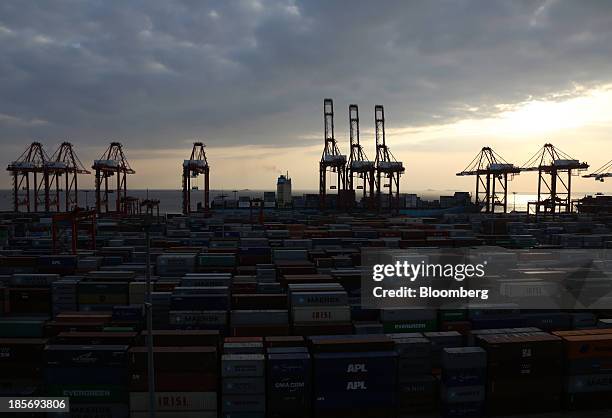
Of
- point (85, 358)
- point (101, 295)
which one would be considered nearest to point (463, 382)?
point (85, 358)

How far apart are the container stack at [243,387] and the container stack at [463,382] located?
6718mm

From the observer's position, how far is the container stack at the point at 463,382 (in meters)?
17.0

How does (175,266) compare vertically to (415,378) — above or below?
above

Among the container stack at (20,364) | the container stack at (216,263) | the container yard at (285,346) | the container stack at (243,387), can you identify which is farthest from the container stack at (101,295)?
the container stack at (243,387)

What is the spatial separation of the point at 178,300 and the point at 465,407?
1284 cm

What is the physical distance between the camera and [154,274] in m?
33.3

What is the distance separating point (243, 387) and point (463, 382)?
810 cm

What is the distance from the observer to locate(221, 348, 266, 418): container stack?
16.2 m

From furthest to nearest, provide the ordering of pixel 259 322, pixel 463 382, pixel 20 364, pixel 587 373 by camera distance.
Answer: pixel 259 322, pixel 20 364, pixel 587 373, pixel 463 382

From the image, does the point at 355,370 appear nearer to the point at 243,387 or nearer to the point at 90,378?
the point at 243,387

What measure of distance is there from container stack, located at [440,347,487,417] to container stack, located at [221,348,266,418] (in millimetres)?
6718

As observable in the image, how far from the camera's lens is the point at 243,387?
53.3ft

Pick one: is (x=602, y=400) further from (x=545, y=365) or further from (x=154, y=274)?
(x=154, y=274)

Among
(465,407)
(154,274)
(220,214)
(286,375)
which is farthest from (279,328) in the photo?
(220,214)
